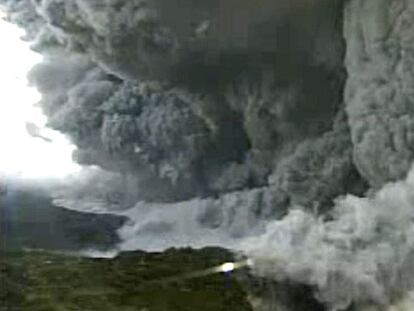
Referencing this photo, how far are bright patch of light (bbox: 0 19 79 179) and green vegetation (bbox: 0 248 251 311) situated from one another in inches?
11.2

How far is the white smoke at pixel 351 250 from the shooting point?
203 cm

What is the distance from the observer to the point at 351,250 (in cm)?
212

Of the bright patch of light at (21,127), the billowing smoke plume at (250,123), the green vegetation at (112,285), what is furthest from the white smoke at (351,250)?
the bright patch of light at (21,127)

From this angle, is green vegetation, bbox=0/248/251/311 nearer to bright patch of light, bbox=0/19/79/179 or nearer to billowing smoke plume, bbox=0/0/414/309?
billowing smoke plume, bbox=0/0/414/309

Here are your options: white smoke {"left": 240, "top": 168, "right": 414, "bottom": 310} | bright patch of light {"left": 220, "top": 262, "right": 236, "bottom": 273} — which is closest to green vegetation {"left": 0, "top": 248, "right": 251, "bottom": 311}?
bright patch of light {"left": 220, "top": 262, "right": 236, "bottom": 273}

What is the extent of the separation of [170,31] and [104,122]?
37 centimetres

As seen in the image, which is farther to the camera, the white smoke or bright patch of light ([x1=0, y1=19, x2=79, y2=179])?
bright patch of light ([x1=0, y1=19, x2=79, y2=179])

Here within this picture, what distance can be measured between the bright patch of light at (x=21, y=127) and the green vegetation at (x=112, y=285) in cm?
28

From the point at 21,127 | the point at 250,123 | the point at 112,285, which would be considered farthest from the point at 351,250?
the point at 21,127

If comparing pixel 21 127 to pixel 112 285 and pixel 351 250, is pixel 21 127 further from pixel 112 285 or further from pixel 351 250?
pixel 351 250

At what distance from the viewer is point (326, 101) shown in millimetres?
2654

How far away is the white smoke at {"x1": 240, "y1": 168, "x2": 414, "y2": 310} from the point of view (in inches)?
80.0

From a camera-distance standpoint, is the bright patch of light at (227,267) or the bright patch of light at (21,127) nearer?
the bright patch of light at (227,267)

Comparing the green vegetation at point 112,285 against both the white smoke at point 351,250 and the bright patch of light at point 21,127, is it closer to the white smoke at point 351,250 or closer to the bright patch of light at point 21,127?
the white smoke at point 351,250
